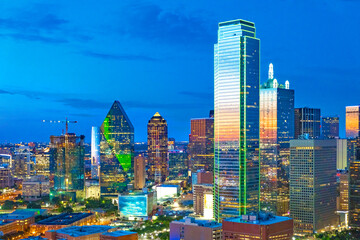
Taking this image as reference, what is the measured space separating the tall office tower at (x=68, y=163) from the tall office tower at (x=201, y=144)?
44.6 m

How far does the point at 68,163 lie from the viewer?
127 meters

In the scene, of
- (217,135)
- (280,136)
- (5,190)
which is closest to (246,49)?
(217,135)

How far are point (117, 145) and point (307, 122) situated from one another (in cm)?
4825

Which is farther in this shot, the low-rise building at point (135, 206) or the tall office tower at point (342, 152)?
the tall office tower at point (342, 152)

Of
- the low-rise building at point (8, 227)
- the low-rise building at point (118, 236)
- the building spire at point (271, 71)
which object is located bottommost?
the low-rise building at point (8, 227)

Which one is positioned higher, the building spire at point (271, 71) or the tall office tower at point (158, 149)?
the building spire at point (271, 71)

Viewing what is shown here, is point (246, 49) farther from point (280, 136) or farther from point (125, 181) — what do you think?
point (125, 181)

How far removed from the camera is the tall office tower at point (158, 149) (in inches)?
6693

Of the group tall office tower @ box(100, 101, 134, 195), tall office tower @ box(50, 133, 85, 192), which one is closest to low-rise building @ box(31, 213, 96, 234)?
tall office tower @ box(50, 133, 85, 192)

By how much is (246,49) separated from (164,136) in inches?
3997

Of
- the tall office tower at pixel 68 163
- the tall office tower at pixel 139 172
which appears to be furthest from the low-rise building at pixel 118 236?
the tall office tower at pixel 139 172

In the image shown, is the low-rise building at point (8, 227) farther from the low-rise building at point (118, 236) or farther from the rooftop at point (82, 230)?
the low-rise building at point (118, 236)

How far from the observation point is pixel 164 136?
587 feet

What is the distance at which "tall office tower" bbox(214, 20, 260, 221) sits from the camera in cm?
7988
